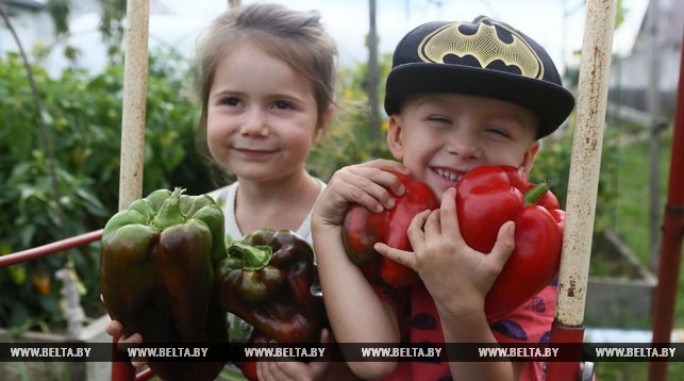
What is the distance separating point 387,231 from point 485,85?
283 millimetres

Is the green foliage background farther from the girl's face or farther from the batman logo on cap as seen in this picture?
the batman logo on cap

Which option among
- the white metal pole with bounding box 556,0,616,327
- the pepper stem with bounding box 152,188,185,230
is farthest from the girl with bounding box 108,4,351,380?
the white metal pole with bounding box 556,0,616,327

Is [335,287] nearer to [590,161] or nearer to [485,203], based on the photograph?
[485,203]

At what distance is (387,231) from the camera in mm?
1195

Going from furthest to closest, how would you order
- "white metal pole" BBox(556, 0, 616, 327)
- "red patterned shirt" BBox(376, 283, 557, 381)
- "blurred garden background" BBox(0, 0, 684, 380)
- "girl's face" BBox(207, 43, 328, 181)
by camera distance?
"blurred garden background" BBox(0, 0, 684, 380), "girl's face" BBox(207, 43, 328, 181), "red patterned shirt" BBox(376, 283, 557, 381), "white metal pole" BBox(556, 0, 616, 327)

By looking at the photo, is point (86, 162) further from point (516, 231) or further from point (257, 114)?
point (516, 231)

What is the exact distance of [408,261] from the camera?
1.14 meters

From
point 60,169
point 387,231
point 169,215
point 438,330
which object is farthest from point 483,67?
point 60,169

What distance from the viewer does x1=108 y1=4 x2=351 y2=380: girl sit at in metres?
1.74

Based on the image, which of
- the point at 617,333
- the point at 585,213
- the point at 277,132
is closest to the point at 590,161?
the point at 585,213

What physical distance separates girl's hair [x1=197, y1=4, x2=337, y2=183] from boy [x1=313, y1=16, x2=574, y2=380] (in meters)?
0.53

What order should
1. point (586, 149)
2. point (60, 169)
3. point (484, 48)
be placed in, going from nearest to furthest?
point (586, 149), point (484, 48), point (60, 169)

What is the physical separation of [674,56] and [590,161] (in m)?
10.6

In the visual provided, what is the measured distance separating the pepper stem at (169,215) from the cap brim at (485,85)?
16.7 inches
